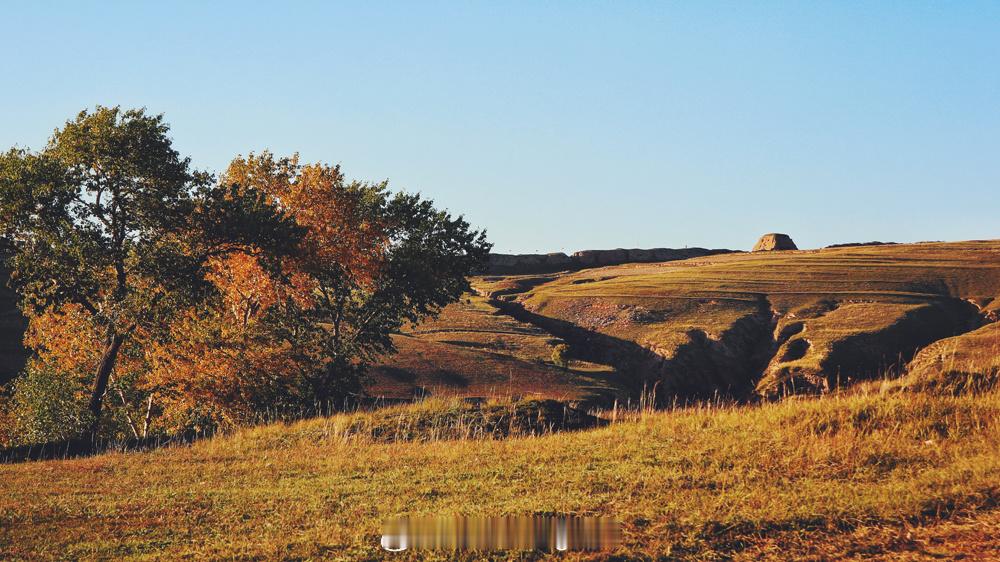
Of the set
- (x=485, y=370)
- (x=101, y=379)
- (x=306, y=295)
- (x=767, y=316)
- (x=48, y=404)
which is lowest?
(x=485, y=370)

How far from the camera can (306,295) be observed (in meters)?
37.3

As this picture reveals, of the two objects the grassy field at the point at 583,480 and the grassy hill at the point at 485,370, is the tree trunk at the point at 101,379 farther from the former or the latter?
the grassy hill at the point at 485,370

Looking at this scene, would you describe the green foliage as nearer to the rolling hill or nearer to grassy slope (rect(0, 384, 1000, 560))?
grassy slope (rect(0, 384, 1000, 560))

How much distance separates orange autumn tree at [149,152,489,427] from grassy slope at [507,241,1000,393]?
108 feet

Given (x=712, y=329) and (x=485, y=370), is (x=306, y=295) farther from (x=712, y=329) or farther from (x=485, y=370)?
(x=712, y=329)

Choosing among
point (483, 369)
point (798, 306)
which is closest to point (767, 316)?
point (798, 306)

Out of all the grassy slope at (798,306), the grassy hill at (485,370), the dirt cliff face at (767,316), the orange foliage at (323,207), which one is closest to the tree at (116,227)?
the orange foliage at (323,207)

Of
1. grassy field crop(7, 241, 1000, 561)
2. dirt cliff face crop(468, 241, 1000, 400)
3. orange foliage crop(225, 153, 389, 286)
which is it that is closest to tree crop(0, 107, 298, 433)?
orange foliage crop(225, 153, 389, 286)

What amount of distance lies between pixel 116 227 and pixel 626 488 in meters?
25.3

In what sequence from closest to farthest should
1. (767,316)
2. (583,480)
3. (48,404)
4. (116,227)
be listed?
(583,480), (116,227), (48,404), (767,316)

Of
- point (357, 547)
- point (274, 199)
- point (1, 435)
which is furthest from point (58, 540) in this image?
point (1, 435)

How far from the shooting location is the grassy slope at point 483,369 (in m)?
56.4

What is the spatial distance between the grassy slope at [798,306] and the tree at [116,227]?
144 ft

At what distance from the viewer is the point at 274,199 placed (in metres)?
37.8
